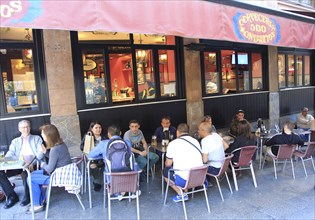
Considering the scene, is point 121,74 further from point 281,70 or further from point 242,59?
point 281,70

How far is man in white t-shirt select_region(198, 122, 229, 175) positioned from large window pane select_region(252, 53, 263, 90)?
18.6ft

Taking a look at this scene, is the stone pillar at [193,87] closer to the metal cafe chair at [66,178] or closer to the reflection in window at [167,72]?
the reflection in window at [167,72]

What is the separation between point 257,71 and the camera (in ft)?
30.2

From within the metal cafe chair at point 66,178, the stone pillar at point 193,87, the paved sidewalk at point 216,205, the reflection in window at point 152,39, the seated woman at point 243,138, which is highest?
the reflection in window at point 152,39

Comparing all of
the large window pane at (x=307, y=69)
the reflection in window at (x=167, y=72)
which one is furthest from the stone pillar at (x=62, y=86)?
the large window pane at (x=307, y=69)

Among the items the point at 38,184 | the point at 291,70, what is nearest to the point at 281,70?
the point at 291,70

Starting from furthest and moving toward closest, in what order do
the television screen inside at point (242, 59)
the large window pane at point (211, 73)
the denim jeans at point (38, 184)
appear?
the television screen inside at point (242, 59) < the large window pane at point (211, 73) < the denim jeans at point (38, 184)

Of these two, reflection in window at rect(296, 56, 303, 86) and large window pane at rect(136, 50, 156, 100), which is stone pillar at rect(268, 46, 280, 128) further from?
large window pane at rect(136, 50, 156, 100)

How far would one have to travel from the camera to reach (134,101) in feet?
21.2

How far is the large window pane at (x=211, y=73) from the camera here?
7.77 metres

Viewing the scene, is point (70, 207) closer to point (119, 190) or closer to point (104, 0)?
point (119, 190)

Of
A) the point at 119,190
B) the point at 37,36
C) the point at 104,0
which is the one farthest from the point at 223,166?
the point at 37,36

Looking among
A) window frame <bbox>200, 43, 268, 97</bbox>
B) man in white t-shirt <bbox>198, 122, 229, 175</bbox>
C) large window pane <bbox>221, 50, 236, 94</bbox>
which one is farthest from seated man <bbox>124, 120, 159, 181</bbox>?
large window pane <bbox>221, 50, 236, 94</bbox>

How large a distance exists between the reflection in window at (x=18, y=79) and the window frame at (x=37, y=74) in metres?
0.07
